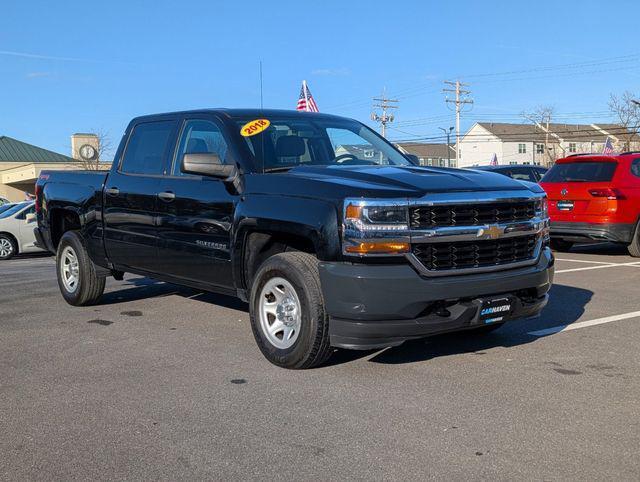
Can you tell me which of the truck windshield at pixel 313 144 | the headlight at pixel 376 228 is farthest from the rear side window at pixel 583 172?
the headlight at pixel 376 228

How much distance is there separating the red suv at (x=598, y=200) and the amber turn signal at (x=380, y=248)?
7.73 meters

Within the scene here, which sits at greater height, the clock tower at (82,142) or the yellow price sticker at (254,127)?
the clock tower at (82,142)

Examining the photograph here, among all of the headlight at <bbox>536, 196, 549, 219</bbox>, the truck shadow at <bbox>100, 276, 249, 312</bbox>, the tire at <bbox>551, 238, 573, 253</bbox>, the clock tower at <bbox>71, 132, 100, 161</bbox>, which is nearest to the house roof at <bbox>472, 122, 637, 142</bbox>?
the clock tower at <bbox>71, 132, 100, 161</bbox>

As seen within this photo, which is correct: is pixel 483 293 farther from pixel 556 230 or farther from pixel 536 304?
pixel 556 230

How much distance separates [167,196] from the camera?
20.2 feet

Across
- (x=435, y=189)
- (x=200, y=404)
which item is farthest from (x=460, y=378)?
(x=200, y=404)

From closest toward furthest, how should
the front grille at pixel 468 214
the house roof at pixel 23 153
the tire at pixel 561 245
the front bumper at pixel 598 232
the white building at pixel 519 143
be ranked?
the front grille at pixel 468 214 → the front bumper at pixel 598 232 → the tire at pixel 561 245 → the house roof at pixel 23 153 → the white building at pixel 519 143

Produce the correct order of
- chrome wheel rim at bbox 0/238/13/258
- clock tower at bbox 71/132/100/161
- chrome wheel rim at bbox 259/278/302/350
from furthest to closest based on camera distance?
clock tower at bbox 71/132/100/161
chrome wheel rim at bbox 0/238/13/258
chrome wheel rim at bbox 259/278/302/350

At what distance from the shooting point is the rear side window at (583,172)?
11336 millimetres

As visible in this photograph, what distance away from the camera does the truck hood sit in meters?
4.64

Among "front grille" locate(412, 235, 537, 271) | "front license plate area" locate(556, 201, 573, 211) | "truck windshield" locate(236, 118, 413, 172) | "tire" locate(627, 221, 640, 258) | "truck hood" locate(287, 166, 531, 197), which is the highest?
"truck windshield" locate(236, 118, 413, 172)

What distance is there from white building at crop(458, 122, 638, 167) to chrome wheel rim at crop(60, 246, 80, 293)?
87721mm

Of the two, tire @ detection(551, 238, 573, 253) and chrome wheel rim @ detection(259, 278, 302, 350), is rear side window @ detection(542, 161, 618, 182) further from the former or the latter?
chrome wheel rim @ detection(259, 278, 302, 350)

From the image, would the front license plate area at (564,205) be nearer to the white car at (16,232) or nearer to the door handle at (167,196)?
the door handle at (167,196)
